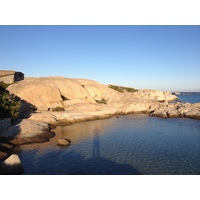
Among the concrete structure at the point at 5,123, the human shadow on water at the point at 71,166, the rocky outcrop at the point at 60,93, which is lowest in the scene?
the human shadow on water at the point at 71,166

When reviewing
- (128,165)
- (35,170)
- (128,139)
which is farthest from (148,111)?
(35,170)

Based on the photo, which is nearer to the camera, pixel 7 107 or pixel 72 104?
pixel 7 107

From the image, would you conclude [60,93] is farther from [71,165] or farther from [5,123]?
[71,165]

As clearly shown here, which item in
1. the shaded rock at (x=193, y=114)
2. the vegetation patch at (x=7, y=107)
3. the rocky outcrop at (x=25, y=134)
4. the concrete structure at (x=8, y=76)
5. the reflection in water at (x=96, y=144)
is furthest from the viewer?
the concrete structure at (x=8, y=76)

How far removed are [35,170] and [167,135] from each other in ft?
67.6

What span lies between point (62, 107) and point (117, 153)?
27.1 metres

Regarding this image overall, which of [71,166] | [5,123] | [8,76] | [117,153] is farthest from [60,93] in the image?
[71,166]

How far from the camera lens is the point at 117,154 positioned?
2062 cm

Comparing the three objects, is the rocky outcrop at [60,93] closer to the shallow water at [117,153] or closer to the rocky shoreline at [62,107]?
the rocky shoreline at [62,107]

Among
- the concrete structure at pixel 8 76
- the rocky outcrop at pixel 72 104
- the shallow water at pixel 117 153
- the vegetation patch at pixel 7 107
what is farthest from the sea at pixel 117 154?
the concrete structure at pixel 8 76

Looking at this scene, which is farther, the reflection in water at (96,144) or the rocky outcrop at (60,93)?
the rocky outcrop at (60,93)

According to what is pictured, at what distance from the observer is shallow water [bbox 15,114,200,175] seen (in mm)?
17094

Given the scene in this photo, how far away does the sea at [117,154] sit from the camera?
16938 mm

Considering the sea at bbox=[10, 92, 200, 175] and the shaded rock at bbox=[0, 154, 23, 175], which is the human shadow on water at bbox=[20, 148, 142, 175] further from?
the shaded rock at bbox=[0, 154, 23, 175]
